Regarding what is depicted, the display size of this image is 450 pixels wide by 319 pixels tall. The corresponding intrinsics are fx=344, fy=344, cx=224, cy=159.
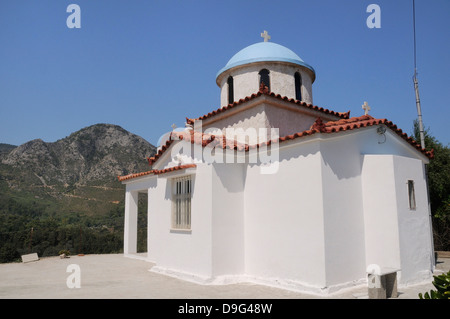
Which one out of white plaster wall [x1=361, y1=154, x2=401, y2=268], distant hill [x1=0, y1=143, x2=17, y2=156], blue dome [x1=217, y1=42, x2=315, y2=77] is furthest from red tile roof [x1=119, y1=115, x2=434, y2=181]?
distant hill [x1=0, y1=143, x2=17, y2=156]

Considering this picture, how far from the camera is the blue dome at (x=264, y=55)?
12.1 metres

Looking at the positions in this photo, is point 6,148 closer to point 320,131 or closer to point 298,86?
point 298,86

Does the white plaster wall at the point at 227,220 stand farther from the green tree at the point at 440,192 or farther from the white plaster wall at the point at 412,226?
the green tree at the point at 440,192

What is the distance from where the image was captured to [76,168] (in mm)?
50250

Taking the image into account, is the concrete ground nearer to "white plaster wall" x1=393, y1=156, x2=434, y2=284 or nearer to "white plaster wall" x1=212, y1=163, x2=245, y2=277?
"white plaster wall" x1=393, y1=156, x2=434, y2=284

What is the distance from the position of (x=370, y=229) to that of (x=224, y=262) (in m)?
3.53

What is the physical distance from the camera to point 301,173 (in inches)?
302

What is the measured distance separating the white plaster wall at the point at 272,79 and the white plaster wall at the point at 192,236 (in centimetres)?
441

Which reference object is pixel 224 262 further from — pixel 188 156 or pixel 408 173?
pixel 408 173

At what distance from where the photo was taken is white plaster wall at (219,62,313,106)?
12.0 meters

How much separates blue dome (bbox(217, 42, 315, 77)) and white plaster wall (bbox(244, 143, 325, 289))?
4.97 m
